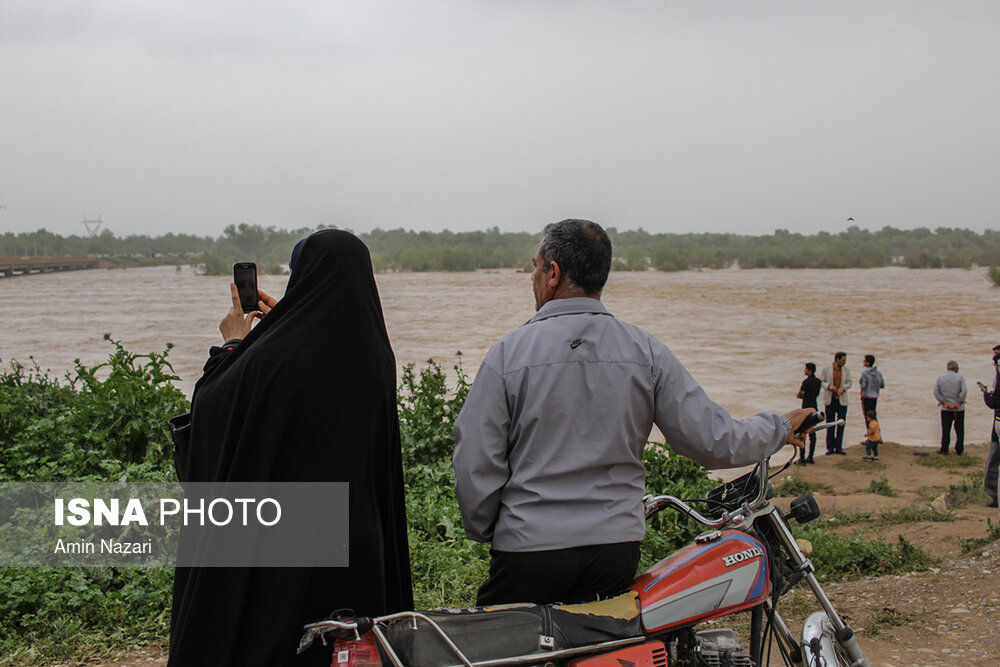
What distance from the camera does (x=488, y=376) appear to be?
221cm

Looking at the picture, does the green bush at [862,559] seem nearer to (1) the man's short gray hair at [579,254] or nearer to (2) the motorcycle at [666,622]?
(2) the motorcycle at [666,622]

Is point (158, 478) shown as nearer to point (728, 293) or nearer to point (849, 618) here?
point (849, 618)

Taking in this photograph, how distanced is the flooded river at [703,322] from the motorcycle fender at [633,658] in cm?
1854

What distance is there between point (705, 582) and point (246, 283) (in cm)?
171

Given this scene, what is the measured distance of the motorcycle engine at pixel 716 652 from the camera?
2.33m

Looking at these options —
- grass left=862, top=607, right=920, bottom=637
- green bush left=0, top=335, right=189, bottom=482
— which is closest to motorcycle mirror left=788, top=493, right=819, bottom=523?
grass left=862, top=607, right=920, bottom=637

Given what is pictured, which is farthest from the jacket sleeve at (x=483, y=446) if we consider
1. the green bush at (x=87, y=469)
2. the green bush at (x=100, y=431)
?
the green bush at (x=100, y=431)

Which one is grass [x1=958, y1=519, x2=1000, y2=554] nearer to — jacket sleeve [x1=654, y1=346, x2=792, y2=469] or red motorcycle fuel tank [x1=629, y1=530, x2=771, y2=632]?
red motorcycle fuel tank [x1=629, y1=530, x2=771, y2=632]

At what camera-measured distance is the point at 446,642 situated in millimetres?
1983

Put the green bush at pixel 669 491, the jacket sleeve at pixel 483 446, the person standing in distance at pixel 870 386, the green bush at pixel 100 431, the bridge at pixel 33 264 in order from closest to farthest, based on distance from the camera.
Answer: the jacket sleeve at pixel 483 446, the green bush at pixel 669 491, the green bush at pixel 100 431, the person standing in distance at pixel 870 386, the bridge at pixel 33 264

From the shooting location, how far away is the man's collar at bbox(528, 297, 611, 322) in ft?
7.52

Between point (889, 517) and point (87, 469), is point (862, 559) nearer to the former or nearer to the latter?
point (889, 517)

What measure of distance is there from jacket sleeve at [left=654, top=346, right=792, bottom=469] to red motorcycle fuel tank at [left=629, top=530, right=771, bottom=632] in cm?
25

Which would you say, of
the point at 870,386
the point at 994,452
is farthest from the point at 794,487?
the point at 870,386
